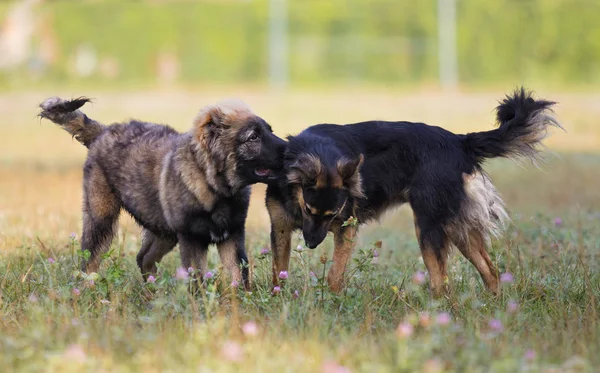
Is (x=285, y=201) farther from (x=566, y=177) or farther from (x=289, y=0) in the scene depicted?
(x=289, y=0)

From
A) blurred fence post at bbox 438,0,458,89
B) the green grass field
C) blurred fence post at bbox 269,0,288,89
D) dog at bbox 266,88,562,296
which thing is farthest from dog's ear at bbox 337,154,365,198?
blurred fence post at bbox 438,0,458,89

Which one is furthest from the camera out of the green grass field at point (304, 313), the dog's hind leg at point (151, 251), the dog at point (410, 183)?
the dog's hind leg at point (151, 251)

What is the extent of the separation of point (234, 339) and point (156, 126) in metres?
3.15

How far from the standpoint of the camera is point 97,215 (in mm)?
7422

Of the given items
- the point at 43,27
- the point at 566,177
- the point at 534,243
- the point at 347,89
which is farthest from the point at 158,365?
the point at 43,27

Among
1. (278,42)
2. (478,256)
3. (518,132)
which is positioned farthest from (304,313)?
(278,42)

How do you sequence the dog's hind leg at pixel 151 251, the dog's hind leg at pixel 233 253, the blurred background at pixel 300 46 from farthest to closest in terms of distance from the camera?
the blurred background at pixel 300 46 → the dog's hind leg at pixel 151 251 → the dog's hind leg at pixel 233 253

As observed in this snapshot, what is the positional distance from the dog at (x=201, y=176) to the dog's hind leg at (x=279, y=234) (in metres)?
0.22

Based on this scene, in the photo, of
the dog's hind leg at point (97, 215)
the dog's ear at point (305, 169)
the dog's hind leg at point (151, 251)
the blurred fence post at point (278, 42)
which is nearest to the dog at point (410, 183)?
the dog's ear at point (305, 169)

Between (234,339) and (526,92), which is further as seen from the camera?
(526,92)

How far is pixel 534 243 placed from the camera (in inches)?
338

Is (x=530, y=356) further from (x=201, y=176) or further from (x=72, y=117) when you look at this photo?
(x=72, y=117)

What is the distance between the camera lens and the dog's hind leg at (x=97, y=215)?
7.41 meters

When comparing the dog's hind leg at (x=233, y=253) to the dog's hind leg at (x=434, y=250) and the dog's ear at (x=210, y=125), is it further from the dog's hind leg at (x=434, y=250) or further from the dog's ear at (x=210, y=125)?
the dog's hind leg at (x=434, y=250)
